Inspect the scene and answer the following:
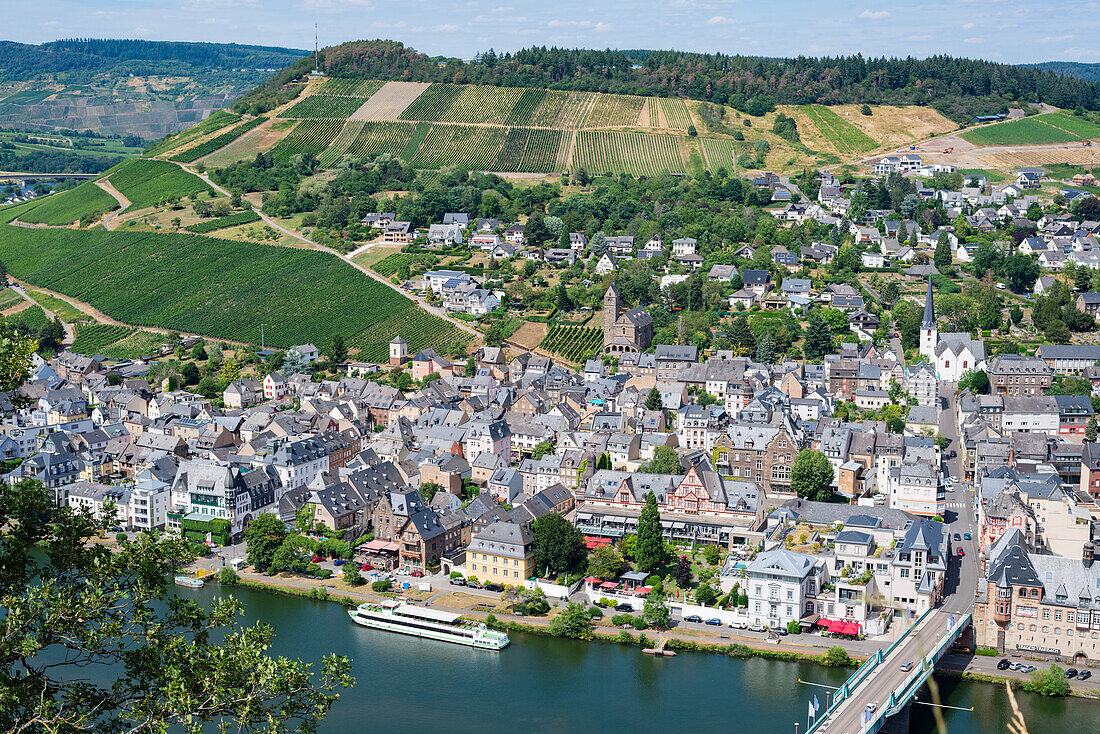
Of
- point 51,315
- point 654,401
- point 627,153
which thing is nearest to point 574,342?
point 654,401

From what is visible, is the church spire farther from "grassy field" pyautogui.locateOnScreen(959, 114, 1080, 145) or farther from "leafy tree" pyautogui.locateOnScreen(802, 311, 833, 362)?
"grassy field" pyautogui.locateOnScreen(959, 114, 1080, 145)

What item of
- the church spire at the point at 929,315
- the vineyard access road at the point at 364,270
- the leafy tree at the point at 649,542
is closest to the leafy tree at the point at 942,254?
the church spire at the point at 929,315

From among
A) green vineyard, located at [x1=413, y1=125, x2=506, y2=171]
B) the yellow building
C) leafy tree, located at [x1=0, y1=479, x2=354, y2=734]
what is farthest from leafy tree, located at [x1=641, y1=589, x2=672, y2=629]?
green vineyard, located at [x1=413, y1=125, x2=506, y2=171]

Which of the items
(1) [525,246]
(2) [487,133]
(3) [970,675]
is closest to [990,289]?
Answer: (1) [525,246]

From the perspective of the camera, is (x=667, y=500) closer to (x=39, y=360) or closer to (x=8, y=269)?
(x=39, y=360)

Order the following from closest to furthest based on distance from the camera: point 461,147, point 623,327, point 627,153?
1. point 623,327
2. point 627,153
3. point 461,147

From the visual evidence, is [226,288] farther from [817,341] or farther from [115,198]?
[817,341]

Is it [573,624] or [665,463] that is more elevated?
[665,463]
